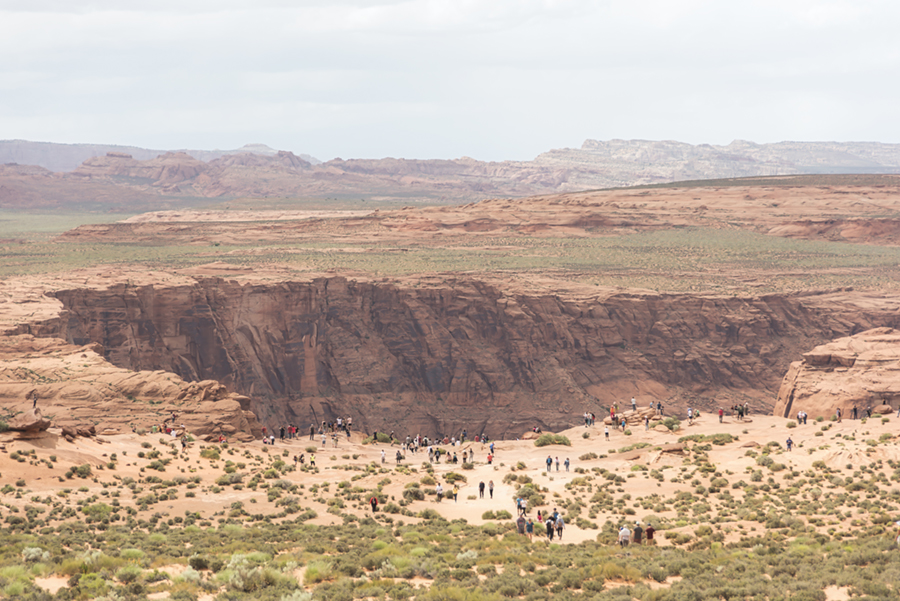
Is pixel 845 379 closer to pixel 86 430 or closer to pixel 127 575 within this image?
pixel 86 430

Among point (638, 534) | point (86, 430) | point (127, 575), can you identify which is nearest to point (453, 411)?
point (86, 430)

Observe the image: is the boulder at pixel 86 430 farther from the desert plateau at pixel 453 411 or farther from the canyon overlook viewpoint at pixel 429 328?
the canyon overlook viewpoint at pixel 429 328

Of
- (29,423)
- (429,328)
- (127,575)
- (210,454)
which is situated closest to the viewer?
(127,575)

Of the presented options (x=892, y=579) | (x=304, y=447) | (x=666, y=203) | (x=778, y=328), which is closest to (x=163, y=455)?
(x=304, y=447)

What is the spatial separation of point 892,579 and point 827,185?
14759 cm

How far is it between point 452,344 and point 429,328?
102 inches

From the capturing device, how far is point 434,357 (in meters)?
74.3

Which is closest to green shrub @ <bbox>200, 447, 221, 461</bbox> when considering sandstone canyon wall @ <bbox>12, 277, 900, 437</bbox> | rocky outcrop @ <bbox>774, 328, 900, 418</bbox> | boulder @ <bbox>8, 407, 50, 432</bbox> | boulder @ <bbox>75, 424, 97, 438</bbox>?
boulder @ <bbox>75, 424, 97, 438</bbox>

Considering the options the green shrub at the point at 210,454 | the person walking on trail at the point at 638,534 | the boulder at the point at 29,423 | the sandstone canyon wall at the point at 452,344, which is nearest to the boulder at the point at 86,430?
the boulder at the point at 29,423

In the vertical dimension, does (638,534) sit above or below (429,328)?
below

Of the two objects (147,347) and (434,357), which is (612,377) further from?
(147,347)

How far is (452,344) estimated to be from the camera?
7481 centimetres

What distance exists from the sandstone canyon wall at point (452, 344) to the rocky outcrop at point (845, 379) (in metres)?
13.0

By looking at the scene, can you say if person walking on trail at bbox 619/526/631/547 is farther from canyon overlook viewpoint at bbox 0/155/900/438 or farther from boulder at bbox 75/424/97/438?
boulder at bbox 75/424/97/438
